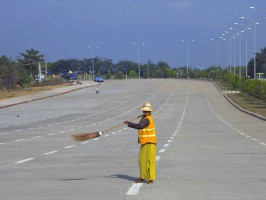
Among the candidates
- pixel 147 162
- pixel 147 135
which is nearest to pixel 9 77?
pixel 147 135

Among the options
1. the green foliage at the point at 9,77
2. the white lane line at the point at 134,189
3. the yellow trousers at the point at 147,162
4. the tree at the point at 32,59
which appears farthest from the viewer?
the tree at the point at 32,59

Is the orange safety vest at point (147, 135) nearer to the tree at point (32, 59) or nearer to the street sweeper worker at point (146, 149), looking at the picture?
the street sweeper worker at point (146, 149)

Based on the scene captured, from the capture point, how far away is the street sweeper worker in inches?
482

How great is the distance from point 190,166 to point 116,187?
4107 millimetres

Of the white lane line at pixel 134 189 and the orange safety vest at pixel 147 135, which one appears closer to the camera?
the white lane line at pixel 134 189

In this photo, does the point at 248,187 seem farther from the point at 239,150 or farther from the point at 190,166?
the point at 239,150

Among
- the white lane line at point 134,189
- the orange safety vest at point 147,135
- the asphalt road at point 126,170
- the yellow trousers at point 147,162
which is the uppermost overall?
the orange safety vest at point 147,135

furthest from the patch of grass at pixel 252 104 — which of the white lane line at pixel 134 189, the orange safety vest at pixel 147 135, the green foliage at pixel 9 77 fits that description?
the green foliage at pixel 9 77

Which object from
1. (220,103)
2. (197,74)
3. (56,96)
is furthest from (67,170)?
(197,74)

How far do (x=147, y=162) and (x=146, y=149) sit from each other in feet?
0.83

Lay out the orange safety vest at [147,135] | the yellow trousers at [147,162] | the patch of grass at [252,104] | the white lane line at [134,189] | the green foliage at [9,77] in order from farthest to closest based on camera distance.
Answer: the green foliage at [9,77] → the patch of grass at [252,104] → the orange safety vest at [147,135] → the yellow trousers at [147,162] → the white lane line at [134,189]

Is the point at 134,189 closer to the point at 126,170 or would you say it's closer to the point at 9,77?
the point at 126,170

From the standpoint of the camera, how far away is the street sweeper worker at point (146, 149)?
12250 millimetres

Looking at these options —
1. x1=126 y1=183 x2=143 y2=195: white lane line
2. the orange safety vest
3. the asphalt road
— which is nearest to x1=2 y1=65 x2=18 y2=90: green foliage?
the asphalt road
